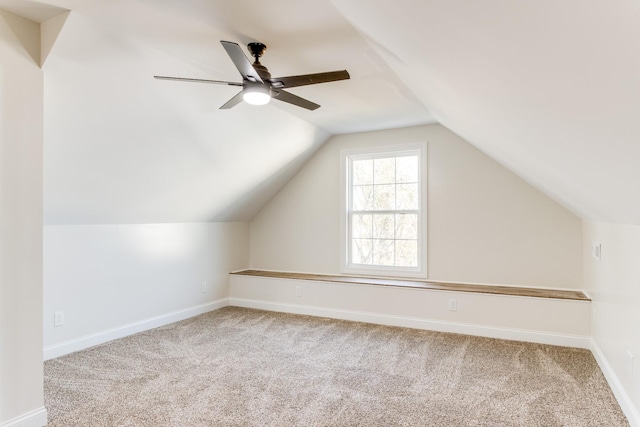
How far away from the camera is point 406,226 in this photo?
461cm

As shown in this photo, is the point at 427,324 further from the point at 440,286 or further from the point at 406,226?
the point at 406,226

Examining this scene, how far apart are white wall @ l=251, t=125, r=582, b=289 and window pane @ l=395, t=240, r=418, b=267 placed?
196 millimetres

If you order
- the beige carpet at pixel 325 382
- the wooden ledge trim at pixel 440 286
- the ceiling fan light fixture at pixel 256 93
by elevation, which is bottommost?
the beige carpet at pixel 325 382

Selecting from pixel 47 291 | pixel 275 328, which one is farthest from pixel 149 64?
pixel 275 328

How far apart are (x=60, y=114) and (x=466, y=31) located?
8.32 ft

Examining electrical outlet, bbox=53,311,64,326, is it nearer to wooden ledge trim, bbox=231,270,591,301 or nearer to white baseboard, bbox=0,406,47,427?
white baseboard, bbox=0,406,47,427

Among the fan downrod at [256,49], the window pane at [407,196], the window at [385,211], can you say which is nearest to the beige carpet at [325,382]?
the window at [385,211]

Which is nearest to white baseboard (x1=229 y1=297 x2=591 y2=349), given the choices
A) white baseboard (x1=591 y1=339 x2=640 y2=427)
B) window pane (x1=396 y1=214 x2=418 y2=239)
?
white baseboard (x1=591 y1=339 x2=640 y2=427)

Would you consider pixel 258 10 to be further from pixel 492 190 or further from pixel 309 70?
pixel 492 190

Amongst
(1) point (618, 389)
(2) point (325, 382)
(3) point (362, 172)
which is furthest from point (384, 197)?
(1) point (618, 389)

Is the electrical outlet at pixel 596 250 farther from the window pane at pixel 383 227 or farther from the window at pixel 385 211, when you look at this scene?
the window pane at pixel 383 227

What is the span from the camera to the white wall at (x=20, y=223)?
201 cm

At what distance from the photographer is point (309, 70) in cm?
290

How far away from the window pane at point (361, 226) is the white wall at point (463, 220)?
0.70 feet
